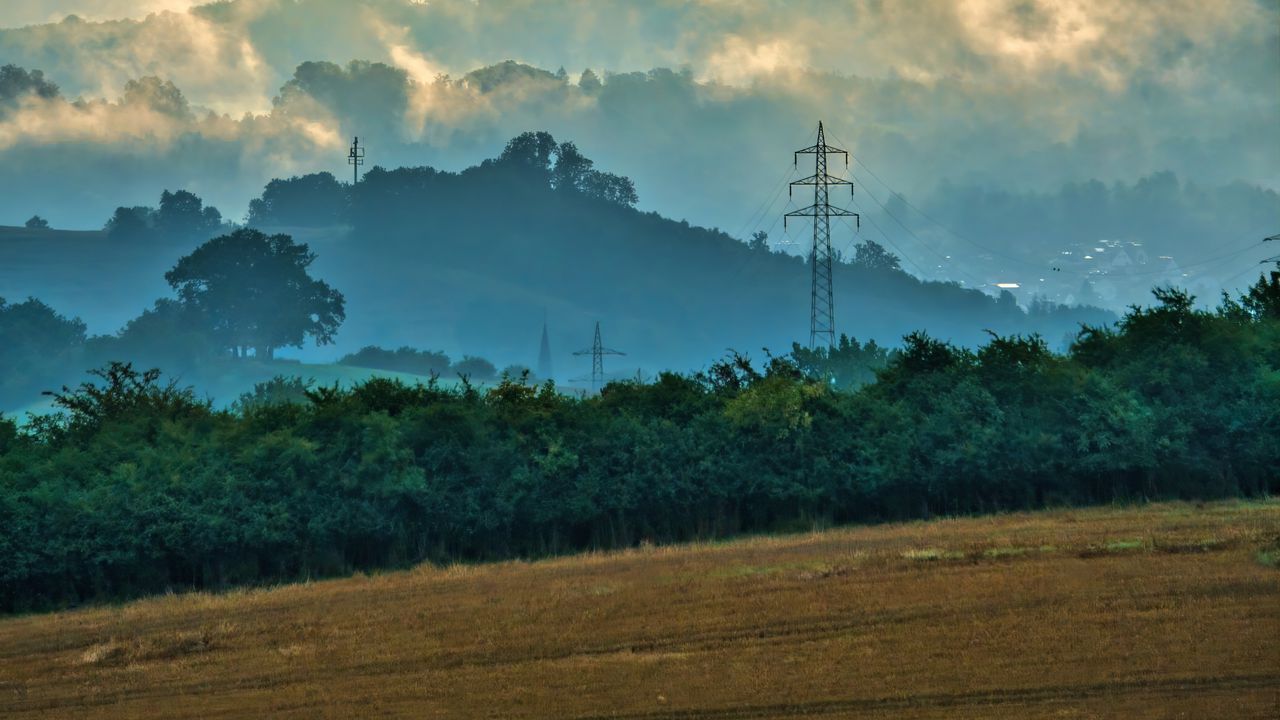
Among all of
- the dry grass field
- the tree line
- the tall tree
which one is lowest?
the dry grass field

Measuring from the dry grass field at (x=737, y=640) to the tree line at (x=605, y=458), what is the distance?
10.1 feet

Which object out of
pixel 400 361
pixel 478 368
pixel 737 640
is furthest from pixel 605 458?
pixel 478 368

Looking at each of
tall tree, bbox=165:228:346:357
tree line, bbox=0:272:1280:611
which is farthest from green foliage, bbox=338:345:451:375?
tree line, bbox=0:272:1280:611

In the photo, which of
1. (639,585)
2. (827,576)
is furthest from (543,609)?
(827,576)

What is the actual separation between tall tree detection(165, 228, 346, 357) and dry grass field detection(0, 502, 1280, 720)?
11186cm

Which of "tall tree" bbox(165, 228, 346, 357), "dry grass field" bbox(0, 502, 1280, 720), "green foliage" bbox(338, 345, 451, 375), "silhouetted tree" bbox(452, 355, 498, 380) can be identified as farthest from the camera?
"silhouetted tree" bbox(452, 355, 498, 380)

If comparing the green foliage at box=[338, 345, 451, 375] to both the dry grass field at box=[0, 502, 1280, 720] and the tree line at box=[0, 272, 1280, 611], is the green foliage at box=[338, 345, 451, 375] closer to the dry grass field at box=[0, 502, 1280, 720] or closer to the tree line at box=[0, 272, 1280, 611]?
the tree line at box=[0, 272, 1280, 611]

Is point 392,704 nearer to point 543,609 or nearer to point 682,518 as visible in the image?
point 543,609

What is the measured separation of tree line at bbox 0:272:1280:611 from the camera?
103ft

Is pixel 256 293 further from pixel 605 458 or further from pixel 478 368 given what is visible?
pixel 605 458

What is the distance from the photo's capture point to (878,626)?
2064cm

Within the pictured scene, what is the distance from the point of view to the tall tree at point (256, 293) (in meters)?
136

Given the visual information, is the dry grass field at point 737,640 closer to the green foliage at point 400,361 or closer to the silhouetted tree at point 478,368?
the silhouetted tree at point 478,368

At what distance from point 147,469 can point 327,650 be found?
1403 cm
